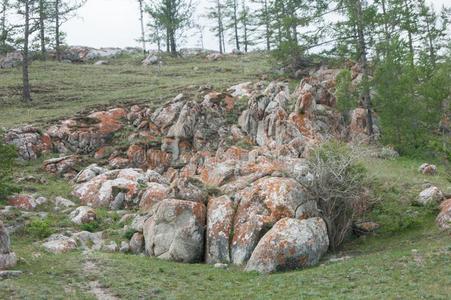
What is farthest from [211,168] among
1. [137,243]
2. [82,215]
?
[82,215]

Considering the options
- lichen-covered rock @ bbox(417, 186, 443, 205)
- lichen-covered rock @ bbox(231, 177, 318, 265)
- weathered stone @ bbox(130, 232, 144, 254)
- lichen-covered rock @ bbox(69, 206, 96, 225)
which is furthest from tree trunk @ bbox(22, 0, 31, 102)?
lichen-covered rock @ bbox(417, 186, 443, 205)

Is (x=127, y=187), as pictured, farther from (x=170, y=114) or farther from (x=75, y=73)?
(x=75, y=73)

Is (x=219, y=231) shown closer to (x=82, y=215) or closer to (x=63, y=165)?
(x=82, y=215)

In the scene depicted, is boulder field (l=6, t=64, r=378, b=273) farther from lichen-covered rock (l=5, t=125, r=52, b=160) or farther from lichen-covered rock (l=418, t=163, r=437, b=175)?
lichen-covered rock (l=418, t=163, r=437, b=175)

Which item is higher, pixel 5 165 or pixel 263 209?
pixel 5 165

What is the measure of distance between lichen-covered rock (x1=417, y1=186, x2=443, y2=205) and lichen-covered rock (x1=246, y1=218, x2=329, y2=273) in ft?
19.3

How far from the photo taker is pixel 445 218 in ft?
58.7

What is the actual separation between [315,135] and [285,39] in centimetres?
1501

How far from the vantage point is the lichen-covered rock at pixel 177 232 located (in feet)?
58.8

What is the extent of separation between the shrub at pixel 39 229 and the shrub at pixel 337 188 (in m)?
10.9

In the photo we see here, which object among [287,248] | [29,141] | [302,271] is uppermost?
[29,141]

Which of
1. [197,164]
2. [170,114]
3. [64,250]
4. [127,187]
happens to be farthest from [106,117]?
[64,250]

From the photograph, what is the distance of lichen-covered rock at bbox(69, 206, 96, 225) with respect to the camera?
21.1 m

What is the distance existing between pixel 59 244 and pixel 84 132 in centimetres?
1577
